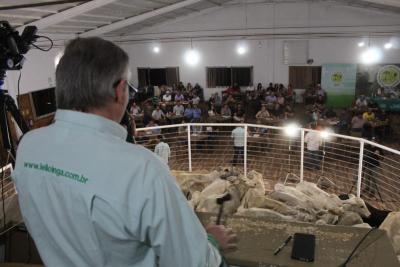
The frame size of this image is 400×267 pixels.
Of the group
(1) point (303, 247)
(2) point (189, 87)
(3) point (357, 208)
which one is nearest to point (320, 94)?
(2) point (189, 87)

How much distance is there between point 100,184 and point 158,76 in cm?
1503

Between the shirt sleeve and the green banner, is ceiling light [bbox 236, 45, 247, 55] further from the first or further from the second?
the shirt sleeve

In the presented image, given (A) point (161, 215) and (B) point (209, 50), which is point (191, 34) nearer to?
(B) point (209, 50)

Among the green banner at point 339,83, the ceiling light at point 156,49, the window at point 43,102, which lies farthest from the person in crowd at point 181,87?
the green banner at point 339,83

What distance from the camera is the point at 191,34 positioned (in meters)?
14.5

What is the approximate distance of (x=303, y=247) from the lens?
2.08 m

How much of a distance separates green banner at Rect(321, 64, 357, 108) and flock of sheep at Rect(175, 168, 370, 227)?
10237 mm

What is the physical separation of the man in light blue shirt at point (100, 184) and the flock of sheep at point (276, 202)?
7.67 ft

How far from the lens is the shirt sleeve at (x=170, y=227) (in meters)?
0.82

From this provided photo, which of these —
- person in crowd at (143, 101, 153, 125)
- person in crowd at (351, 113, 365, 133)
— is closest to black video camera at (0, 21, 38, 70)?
person in crowd at (143, 101, 153, 125)

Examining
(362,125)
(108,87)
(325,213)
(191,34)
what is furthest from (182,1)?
(108,87)

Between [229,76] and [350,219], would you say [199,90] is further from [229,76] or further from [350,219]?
[350,219]

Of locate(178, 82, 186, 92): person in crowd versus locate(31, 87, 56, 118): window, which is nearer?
locate(31, 87, 56, 118): window

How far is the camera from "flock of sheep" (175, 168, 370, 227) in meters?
3.40
